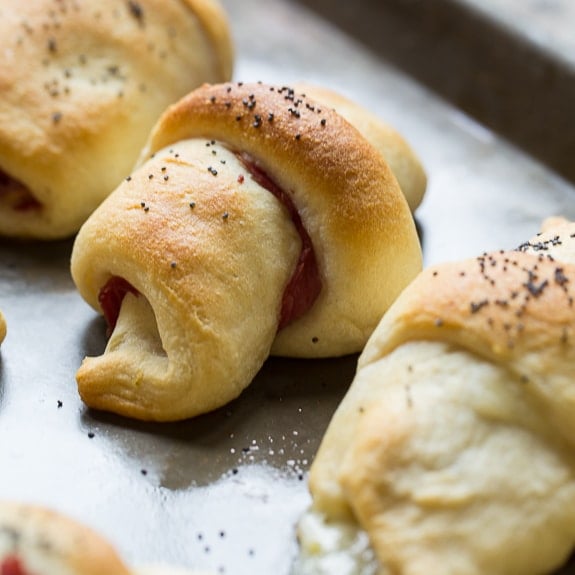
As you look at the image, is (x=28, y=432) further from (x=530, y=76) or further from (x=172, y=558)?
(x=530, y=76)

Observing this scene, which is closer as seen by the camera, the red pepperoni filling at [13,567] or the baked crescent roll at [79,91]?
the red pepperoni filling at [13,567]

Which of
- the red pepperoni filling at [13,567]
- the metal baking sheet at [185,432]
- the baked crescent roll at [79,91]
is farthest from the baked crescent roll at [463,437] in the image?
the baked crescent roll at [79,91]

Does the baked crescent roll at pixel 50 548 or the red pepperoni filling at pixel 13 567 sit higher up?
the baked crescent roll at pixel 50 548

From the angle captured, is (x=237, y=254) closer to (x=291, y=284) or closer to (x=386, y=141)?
(x=291, y=284)

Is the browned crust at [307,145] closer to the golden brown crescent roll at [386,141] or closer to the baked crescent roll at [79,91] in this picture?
the golden brown crescent roll at [386,141]

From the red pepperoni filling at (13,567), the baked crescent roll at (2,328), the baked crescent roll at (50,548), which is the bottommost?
the baked crescent roll at (2,328)
